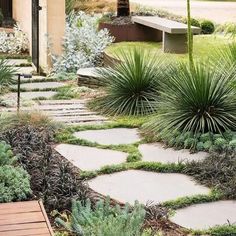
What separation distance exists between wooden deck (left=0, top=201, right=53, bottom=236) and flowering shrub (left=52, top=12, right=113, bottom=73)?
6.43 m

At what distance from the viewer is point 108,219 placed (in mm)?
4410

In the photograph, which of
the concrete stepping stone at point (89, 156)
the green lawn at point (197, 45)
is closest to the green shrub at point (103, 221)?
the concrete stepping stone at point (89, 156)

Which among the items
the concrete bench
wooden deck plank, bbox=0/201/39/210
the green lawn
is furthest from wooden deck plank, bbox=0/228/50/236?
the concrete bench

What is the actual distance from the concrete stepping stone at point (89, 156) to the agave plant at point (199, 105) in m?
0.66

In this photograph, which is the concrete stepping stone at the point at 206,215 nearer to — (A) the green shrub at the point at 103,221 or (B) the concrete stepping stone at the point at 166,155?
(A) the green shrub at the point at 103,221

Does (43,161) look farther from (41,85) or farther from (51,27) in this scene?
(51,27)

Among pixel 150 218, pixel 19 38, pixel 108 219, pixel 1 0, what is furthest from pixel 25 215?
pixel 1 0

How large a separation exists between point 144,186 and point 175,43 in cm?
658

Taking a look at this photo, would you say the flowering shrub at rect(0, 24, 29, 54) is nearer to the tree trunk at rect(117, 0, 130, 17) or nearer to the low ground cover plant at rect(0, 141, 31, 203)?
the tree trunk at rect(117, 0, 130, 17)

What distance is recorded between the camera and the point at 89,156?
650cm

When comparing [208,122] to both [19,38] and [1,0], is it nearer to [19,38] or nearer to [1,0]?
[19,38]

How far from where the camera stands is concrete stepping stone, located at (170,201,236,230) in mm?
4875

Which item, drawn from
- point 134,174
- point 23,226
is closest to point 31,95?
point 134,174

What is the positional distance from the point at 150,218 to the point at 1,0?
12.4 m
